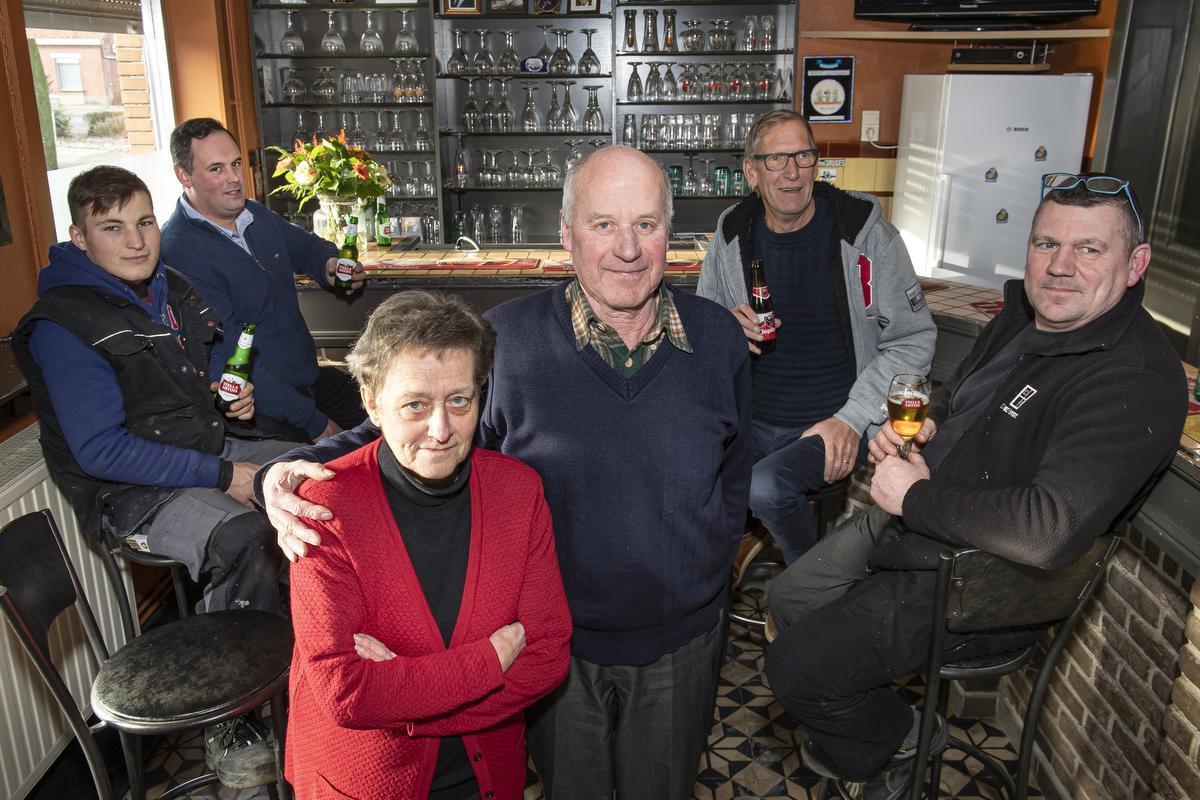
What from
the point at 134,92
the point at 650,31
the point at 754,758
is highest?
the point at 650,31

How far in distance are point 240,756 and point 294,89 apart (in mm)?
5058

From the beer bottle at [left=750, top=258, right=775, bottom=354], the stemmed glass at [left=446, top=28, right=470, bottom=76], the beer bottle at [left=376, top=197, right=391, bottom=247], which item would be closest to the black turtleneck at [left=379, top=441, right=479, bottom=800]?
the beer bottle at [left=750, top=258, right=775, bottom=354]

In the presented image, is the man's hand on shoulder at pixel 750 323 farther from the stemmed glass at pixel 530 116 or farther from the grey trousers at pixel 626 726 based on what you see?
the stemmed glass at pixel 530 116

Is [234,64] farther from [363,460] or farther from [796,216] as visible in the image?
[363,460]

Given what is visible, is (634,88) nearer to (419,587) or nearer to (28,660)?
(28,660)

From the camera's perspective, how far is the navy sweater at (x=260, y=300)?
310 cm

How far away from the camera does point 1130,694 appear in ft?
7.29

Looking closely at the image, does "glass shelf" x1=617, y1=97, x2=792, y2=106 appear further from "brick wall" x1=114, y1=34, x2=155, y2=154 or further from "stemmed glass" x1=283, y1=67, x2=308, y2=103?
"brick wall" x1=114, y1=34, x2=155, y2=154

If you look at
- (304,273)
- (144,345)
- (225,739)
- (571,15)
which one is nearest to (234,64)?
(571,15)

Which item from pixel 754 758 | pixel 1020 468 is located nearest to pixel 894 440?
pixel 1020 468

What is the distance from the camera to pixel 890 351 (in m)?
2.81

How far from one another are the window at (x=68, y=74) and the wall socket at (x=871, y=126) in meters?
4.74

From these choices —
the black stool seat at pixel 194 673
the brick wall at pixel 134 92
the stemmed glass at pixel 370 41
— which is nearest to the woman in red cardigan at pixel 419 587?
the black stool seat at pixel 194 673

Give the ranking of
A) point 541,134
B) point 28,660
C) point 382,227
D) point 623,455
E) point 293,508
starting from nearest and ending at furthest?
point 293,508
point 623,455
point 28,660
point 382,227
point 541,134
